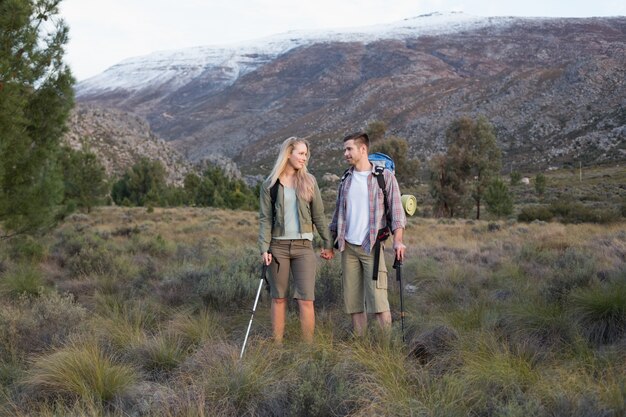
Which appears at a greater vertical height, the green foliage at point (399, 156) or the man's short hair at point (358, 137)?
the man's short hair at point (358, 137)

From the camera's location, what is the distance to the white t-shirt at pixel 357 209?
14.9 feet

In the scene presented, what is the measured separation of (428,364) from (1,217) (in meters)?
6.88

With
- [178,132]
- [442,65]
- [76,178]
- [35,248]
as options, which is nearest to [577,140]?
[76,178]

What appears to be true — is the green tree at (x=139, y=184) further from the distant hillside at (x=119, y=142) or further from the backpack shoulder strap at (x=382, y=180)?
the backpack shoulder strap at (x=382, y=180)

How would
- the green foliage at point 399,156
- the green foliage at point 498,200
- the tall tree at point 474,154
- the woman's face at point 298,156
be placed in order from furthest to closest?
the green foliage at point 399,156
the tall tree at point 474,154
the green foliage at point 498,200
the woman's face at point 298,156

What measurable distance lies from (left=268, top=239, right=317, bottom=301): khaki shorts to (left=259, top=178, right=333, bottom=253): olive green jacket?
0.12 m

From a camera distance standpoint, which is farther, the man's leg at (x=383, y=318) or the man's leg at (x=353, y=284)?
the man's leg at (x=353, y=284)

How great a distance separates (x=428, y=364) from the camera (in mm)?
3719

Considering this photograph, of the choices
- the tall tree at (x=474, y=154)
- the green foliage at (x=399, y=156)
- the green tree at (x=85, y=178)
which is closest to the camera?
the green tree at (x=85, y=178)

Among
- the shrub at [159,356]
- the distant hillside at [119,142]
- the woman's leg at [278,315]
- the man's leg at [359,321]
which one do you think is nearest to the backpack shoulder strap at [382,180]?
the man's leg at [359,321]

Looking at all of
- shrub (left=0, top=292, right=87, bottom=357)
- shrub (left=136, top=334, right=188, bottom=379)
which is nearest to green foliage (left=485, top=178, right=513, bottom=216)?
shrub (left=0, top=292, right=87, bottom=357)

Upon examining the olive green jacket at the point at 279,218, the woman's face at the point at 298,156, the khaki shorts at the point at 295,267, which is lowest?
the khaki shorts at the point at 295,267

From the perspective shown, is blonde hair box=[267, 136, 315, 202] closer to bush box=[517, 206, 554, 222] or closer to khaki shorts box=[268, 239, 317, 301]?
khaki shorts box=[268, 239, 317, 301]

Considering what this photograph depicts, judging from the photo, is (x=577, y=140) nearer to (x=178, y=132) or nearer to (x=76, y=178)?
(x=76, y=178)
